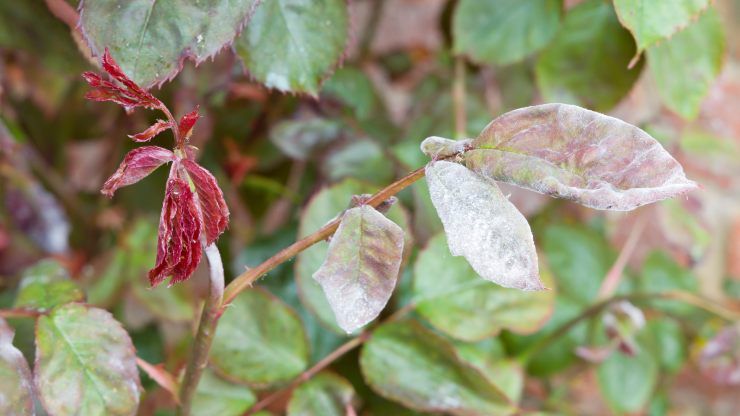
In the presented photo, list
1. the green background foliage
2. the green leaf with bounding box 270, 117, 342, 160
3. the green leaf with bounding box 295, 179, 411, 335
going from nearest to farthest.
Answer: the green background foliage
the green leaf with bounding box 295, 179, 411, 335
the green leaf with bounding box 270, 117, 342, 160

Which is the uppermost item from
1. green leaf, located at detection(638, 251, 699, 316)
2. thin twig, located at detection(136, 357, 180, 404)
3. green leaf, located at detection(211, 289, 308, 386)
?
thin twig, located at detection(136, 357, 180, 404)

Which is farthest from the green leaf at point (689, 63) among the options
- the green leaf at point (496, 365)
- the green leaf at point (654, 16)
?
the green leaf at point (496, 365)

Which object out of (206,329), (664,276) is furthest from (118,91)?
(664,276)

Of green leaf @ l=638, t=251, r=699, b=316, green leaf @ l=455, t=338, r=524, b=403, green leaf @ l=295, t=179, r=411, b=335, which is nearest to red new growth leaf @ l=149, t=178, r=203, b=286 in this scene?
green leaf @ l=295, t=179, r=411, b=335

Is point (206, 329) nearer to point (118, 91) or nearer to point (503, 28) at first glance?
point (118, 91)

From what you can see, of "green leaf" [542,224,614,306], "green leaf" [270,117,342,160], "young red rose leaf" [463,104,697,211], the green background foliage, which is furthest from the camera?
"green leaf" [542,224,614,306]

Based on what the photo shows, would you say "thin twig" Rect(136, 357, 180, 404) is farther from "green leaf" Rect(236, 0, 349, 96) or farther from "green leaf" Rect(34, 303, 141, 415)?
"green leaf" Rect(236, 0, 349, 96)
